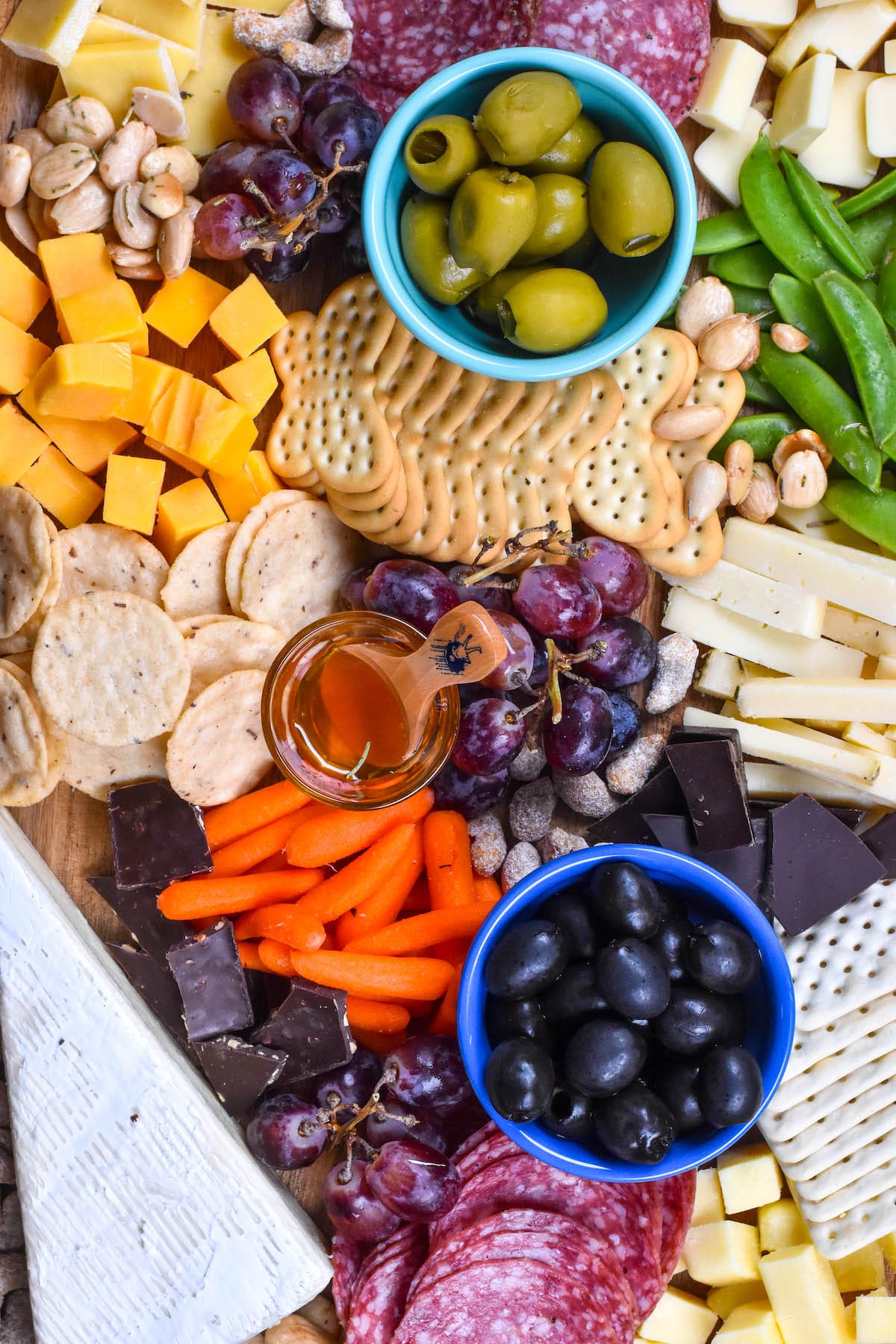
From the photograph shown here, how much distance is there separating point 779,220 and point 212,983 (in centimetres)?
131

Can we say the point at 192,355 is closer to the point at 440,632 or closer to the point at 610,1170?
the point at 440,632

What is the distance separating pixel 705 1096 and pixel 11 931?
0.92 meters

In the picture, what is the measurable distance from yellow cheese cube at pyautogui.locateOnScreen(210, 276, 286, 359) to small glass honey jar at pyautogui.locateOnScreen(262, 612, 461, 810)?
41cm

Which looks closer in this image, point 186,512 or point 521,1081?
point 521,1081

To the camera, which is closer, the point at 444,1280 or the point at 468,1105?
the point at 444,1280

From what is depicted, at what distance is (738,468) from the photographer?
1.50 m

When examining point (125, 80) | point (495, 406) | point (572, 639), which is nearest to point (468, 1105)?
point (572, 639)

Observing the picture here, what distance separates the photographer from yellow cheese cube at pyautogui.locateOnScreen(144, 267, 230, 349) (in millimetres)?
1482

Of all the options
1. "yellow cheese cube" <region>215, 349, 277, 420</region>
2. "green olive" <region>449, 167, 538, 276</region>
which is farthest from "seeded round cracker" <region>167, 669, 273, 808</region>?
"green olive" <region>449, 167, 538, 276</region>

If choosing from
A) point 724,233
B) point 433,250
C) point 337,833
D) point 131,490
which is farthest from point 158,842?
point 724,233

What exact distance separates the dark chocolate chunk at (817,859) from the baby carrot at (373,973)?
1.59 ft

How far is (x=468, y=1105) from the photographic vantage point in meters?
1.52

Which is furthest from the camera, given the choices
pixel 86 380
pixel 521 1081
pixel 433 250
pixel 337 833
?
pixel 337 833

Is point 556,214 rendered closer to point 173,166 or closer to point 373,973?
point 173,166
